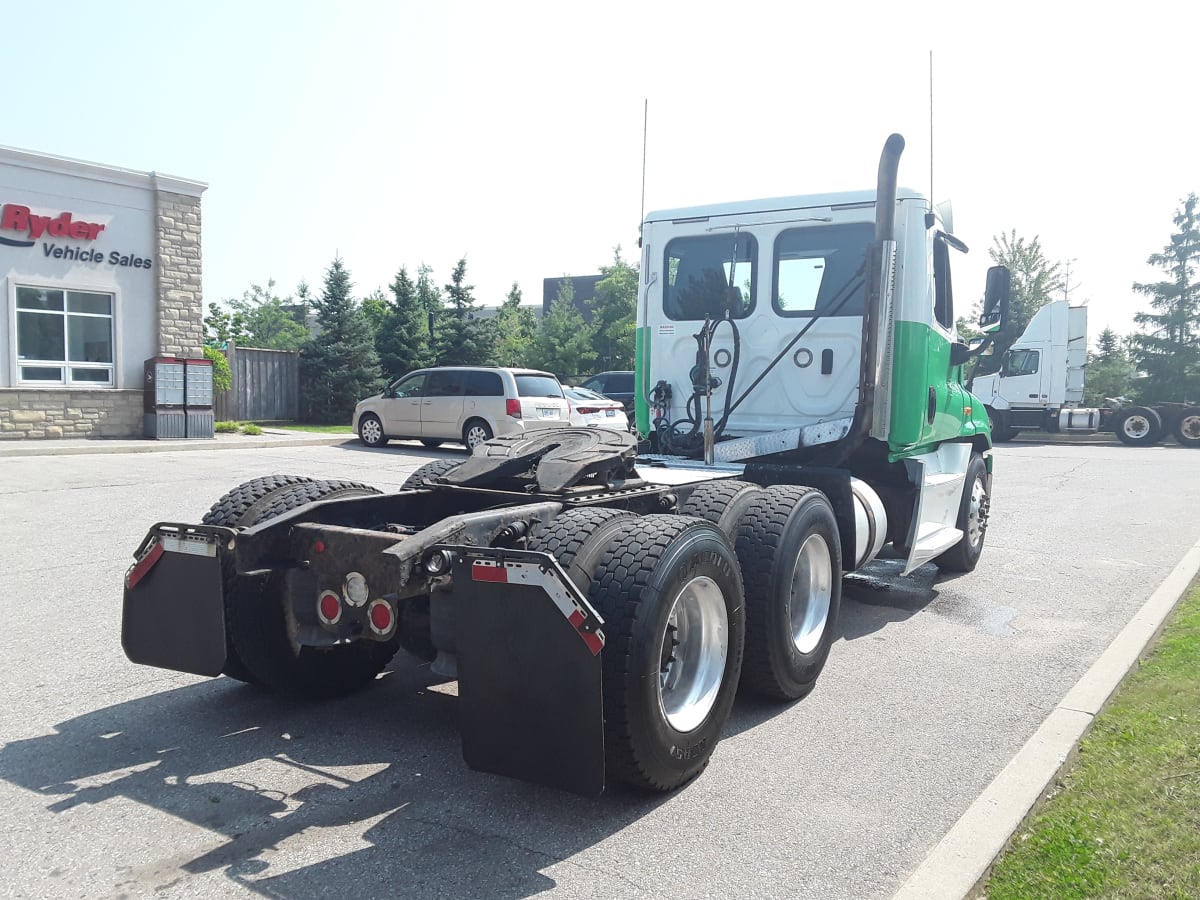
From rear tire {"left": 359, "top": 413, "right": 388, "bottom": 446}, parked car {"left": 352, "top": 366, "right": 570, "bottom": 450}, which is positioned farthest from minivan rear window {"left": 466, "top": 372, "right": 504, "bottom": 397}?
rear tire {"left": 359, "top": 413, "right": 388, "bottom": 446}

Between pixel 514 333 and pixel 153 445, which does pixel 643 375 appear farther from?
pixel 514 333

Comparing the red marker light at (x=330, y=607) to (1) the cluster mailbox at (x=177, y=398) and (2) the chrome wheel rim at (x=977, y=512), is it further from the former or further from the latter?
(1) the cluster mailbox at (x=177, y=398)

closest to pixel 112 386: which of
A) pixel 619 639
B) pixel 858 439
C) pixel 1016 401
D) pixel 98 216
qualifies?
pixel 98 216

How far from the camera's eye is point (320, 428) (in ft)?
86.3

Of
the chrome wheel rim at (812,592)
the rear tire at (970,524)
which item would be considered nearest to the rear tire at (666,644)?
the chrome wheel rim at (812,592)

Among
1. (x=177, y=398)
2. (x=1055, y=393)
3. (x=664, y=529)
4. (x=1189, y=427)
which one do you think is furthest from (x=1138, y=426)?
(x=664, y=529)

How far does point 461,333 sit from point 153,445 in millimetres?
16906

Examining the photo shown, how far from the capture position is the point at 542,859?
3.18 meters

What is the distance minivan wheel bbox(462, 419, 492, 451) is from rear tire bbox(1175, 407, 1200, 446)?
21150 mm

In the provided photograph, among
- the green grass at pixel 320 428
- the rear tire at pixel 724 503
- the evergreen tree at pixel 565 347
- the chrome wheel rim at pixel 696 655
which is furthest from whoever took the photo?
the evergreen tree at pixel 565 347

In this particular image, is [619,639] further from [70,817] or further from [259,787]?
[70,817]

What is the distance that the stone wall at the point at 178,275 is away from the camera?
21000 millimetres

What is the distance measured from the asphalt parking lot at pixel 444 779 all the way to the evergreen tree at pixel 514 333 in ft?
99.6

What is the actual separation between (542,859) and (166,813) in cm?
139
